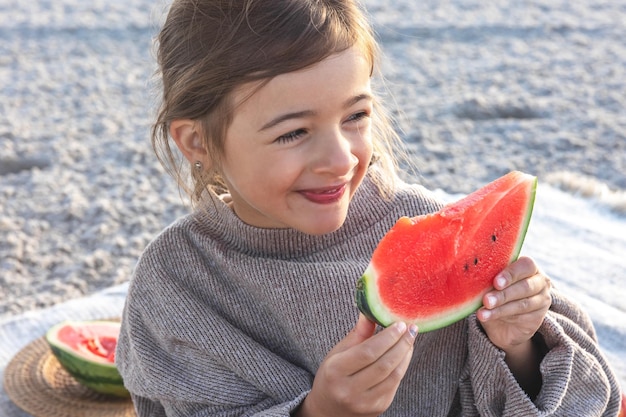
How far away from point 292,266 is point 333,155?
16.5 inches

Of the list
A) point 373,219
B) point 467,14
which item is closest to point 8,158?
point 373,219

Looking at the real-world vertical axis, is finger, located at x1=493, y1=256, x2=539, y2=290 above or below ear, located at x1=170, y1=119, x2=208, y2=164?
below

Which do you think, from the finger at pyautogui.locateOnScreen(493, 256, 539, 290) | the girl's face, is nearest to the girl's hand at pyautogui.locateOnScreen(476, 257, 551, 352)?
the finger at pyautogui.locateOnScreen(493, 256, 539, 290)

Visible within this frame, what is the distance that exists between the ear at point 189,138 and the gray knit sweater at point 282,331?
16cm

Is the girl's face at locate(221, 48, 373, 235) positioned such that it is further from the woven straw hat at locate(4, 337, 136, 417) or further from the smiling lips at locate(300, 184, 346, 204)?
the woven straw hat at locate(4, 337, 136, 417)

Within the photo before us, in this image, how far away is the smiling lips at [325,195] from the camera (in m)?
1.95

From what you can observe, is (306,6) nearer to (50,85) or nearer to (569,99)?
(569,99)

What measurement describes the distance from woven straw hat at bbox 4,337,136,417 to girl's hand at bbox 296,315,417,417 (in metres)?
1.33

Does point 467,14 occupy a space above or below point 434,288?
below

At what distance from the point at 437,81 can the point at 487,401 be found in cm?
461

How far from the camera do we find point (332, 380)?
182cm

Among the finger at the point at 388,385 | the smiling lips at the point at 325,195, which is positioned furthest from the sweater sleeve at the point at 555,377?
the smiling lips at the point at 325,195

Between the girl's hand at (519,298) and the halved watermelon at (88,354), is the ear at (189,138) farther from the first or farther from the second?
the halved watermelon at (88,354)

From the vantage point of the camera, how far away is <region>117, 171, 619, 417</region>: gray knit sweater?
2.17m
